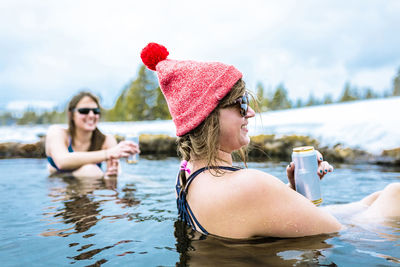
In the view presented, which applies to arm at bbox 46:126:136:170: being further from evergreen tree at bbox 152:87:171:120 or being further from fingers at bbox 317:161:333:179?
evergreen tree at bbox 152:87:171:120

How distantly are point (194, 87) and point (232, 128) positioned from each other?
0.36 metres

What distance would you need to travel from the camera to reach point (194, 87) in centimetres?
199

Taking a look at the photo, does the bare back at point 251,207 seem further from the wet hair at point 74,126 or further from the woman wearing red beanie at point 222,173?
the wet hair at point 74,126

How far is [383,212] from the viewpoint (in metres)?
2.51

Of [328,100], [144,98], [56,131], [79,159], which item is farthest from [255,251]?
[328,100]

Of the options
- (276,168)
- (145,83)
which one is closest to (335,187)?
(276,168)

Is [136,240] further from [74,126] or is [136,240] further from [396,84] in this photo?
[396,84]

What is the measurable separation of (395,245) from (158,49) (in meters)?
2.13

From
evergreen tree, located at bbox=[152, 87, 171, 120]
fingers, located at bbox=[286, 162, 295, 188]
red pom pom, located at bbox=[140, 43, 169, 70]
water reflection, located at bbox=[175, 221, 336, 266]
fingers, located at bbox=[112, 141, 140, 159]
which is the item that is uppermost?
evergreen tree, located at bbox=[152, 87, 171, 120]

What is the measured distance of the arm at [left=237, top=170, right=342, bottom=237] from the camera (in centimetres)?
177

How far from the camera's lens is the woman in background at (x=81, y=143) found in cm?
504

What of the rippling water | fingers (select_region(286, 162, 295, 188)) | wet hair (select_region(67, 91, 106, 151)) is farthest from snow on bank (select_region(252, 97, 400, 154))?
fingers (select_region(286, 162, 295, 188))

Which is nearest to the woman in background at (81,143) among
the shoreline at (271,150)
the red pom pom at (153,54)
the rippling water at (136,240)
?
the rippling water at (136,240)

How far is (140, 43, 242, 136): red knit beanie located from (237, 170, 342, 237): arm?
19.2 inches
